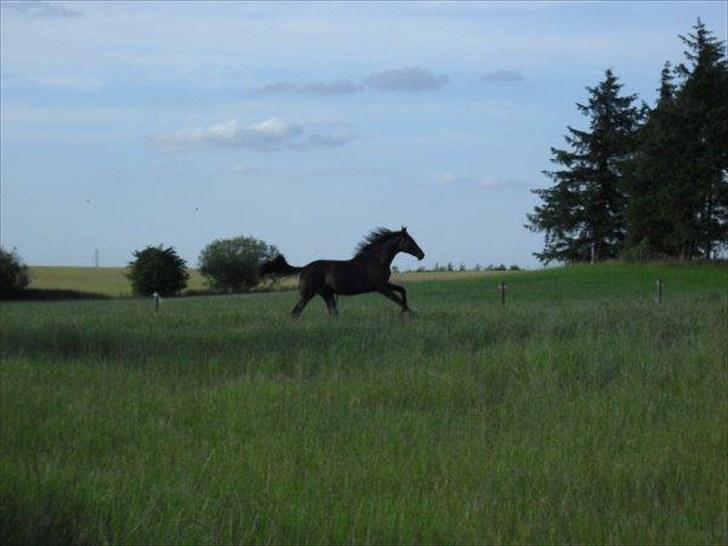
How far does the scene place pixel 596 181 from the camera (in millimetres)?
78562

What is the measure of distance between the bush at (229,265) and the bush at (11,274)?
1376 cm

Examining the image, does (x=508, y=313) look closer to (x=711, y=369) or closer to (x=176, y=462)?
(x=711, y=369)

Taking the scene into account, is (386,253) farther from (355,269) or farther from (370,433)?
(370,433)

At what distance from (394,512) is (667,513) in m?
2.02

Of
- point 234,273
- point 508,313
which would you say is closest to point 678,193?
point 234,273

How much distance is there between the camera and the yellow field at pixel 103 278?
79750 mm

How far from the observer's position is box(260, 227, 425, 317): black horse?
25.1 m

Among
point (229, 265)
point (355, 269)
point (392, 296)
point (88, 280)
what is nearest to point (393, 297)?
point (392, 296)

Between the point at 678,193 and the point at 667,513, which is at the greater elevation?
the point at 678,193

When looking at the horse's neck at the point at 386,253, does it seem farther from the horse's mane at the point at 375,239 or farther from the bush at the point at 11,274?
the bush at the point at 11,274

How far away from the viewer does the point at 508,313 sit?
79.2 feet

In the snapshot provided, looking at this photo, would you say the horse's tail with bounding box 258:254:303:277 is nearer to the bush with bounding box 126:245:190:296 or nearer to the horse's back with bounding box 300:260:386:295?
the horse's back with bounding box 300:260:386:295

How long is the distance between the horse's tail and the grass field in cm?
350

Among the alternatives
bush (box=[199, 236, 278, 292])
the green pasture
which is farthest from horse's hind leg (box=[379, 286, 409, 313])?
bush (box=[199, 236, 278, 292])
